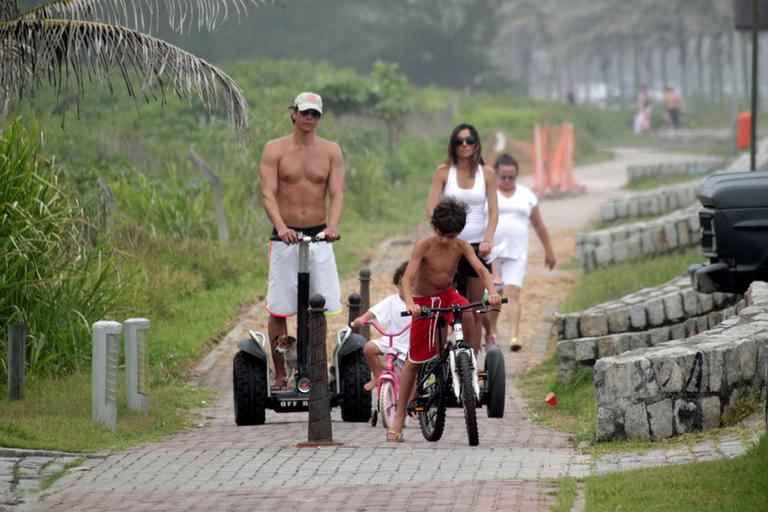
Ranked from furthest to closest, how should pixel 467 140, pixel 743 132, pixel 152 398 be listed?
1. pixel 743 132
2. pixel 152 398
3. pixel 467 140

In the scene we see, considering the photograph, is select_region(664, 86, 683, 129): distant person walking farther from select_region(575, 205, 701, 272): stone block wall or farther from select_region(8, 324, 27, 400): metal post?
select_region(8, 324, 27, 400): metal post

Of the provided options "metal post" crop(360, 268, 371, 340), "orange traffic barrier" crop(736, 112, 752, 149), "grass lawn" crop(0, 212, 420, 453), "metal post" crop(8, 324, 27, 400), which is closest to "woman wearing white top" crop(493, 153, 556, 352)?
"metal post" crop(360, 268, 371, 340)

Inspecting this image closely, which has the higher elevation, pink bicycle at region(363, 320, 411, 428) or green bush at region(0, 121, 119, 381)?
green bush at region(0, 121, 119, 381)

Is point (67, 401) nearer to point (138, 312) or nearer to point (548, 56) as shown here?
point (138, 312)

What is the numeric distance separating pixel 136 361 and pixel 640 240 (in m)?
8.57

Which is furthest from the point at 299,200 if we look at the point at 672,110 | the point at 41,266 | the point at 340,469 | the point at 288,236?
the point at 672,110

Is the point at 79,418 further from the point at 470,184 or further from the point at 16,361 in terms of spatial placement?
the point at 470,184

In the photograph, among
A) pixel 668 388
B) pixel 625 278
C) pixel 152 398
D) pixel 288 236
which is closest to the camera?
pixel 668 388

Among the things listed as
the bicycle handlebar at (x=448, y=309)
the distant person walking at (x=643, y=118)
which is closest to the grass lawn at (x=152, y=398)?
the bicycle handlebar at (x=448, y=309)

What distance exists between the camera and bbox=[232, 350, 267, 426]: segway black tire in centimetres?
1024

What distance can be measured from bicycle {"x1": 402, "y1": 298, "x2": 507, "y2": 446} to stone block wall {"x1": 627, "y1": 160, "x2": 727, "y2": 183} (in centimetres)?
2338

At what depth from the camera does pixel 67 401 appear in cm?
1103

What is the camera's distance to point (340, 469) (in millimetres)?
8477

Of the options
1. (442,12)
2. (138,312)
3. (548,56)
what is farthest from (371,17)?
(138,312)
